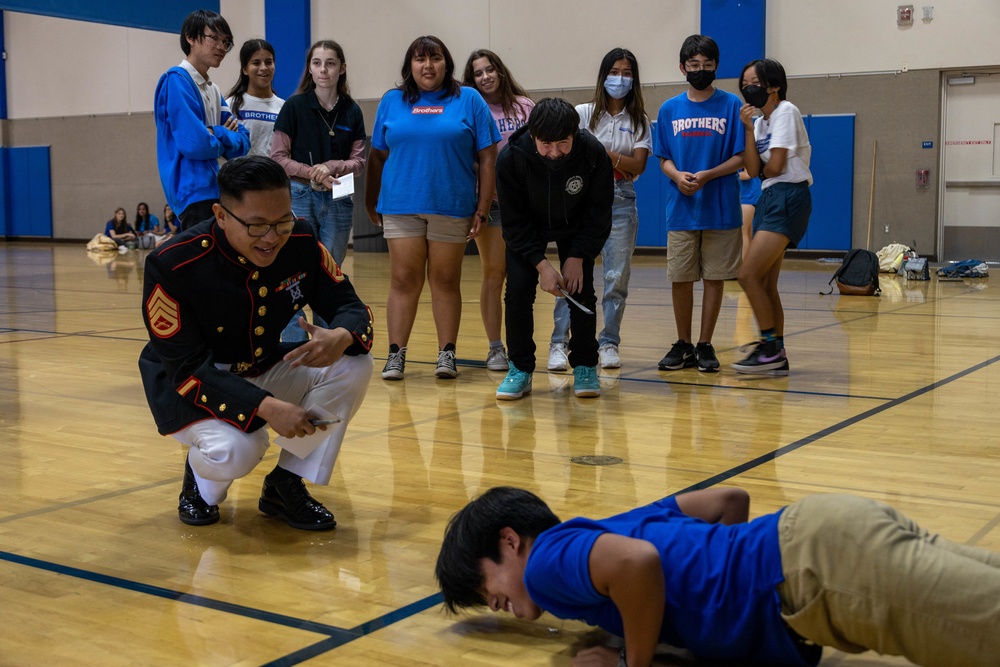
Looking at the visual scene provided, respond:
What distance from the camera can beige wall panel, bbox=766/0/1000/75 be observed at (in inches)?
515

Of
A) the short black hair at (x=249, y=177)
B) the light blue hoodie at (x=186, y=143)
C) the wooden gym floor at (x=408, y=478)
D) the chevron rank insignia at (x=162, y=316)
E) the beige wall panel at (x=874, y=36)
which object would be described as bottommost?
the wooden gym floor at (x=408, y=478)

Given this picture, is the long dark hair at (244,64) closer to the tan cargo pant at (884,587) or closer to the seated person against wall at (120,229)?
the tan cargo pant at (884,587)

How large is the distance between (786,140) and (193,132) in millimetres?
2552

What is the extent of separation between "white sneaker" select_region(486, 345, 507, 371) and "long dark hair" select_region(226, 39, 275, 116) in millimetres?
1650

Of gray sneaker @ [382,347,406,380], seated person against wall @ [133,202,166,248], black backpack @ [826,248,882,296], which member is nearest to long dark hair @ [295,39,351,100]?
gray sneaker @ [382,347,406,380]

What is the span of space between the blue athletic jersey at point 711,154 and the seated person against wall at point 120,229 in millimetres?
15229

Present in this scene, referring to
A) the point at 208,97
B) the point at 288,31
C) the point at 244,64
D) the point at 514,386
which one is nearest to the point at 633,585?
the point at 514,386

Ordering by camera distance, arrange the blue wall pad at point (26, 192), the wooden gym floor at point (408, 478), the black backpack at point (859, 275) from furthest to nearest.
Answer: the blue wall pad at point (26, 192) < the black backpack at point (859, 275) < the wooden gym floor at point (408, 478)

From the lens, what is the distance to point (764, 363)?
199 inches

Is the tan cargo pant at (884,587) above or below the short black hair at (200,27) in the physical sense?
below

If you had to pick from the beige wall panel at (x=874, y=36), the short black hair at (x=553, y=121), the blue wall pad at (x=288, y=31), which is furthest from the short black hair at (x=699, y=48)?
the blue wall pad at (x=288, y=31)

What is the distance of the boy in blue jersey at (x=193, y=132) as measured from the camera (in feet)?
13.5

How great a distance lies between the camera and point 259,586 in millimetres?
2326

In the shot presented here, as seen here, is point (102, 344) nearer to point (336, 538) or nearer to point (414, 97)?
point (414, 97)
